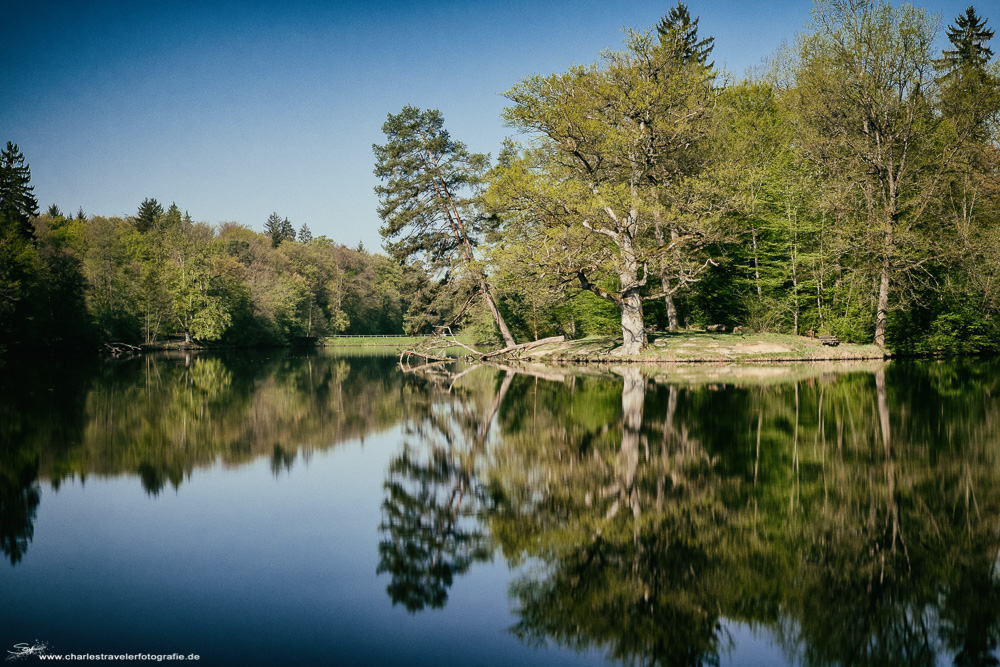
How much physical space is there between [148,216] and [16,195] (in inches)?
1304

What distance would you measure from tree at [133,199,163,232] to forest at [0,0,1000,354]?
4579 centimetres

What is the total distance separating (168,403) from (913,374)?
22298 mm

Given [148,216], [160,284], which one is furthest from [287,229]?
[160,284]

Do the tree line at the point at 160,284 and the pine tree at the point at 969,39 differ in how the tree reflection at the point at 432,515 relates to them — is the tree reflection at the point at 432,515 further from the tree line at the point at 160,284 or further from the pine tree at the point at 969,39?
the pine tree at the point at 969,39

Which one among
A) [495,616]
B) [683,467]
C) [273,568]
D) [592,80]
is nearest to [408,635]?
[495,616]

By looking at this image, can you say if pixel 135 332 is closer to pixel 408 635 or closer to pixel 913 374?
pixel 913 374

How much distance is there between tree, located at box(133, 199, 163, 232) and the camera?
84569mm

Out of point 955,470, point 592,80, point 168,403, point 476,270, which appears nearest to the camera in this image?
point 955,470

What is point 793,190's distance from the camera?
31.4m

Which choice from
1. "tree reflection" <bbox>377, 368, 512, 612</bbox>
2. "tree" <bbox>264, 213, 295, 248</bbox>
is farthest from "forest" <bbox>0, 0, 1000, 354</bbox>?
"tree" <bbox>264, 213, 295, 248</bbox>

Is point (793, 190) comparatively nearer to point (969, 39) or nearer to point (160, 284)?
point (969, 39)

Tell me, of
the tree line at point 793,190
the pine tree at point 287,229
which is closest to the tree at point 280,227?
the pine tree at point 287,229

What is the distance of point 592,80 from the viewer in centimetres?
2678

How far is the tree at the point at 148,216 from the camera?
84569 mm
